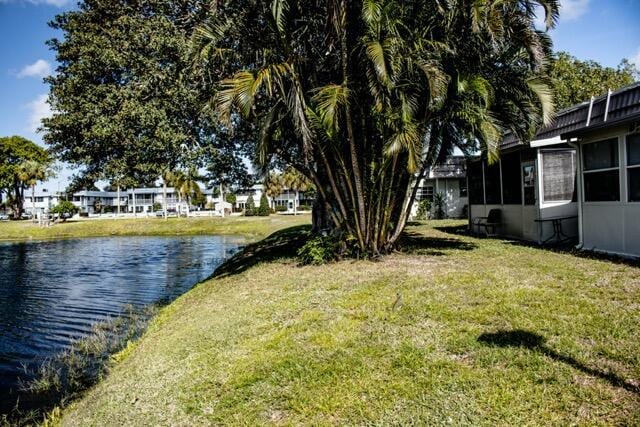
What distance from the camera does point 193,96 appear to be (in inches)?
480

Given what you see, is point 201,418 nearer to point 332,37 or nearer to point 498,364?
point 498,364

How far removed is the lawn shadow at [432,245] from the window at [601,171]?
3.08m

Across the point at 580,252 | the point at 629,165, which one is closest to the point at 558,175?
the point at 580,252

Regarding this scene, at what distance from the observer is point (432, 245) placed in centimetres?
1212

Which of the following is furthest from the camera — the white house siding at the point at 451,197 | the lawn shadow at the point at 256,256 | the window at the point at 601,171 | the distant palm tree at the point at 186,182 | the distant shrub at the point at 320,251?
the white house siding at the point at 451,197

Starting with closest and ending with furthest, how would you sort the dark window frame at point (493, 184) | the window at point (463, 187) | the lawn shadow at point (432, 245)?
→ the lawn shadow at point (432, 245) < the dark window frame at point (493, 184) < the window at point (463, 187)

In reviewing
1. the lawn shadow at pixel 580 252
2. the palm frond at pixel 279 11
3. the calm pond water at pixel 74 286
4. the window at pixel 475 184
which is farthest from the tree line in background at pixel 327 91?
Result: the window at pixel 475 184

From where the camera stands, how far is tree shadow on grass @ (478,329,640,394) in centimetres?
359

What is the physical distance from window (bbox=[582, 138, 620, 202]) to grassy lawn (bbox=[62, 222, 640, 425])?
257 centimetres

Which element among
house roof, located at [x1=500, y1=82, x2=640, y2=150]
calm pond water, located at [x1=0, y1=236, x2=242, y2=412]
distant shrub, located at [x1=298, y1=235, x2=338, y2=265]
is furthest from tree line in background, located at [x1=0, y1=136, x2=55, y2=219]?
house roof, located at [x1=500, y1=82, x2=640, y2=150]

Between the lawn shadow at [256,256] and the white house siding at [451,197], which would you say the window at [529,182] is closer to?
the lawn shadow at [256,256]

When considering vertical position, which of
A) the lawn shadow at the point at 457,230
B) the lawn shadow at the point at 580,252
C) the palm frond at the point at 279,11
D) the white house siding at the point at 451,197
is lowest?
the lawn shadow at the point at 580,252

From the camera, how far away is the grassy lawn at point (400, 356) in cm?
358

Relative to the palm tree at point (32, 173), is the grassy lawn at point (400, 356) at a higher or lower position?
lower
